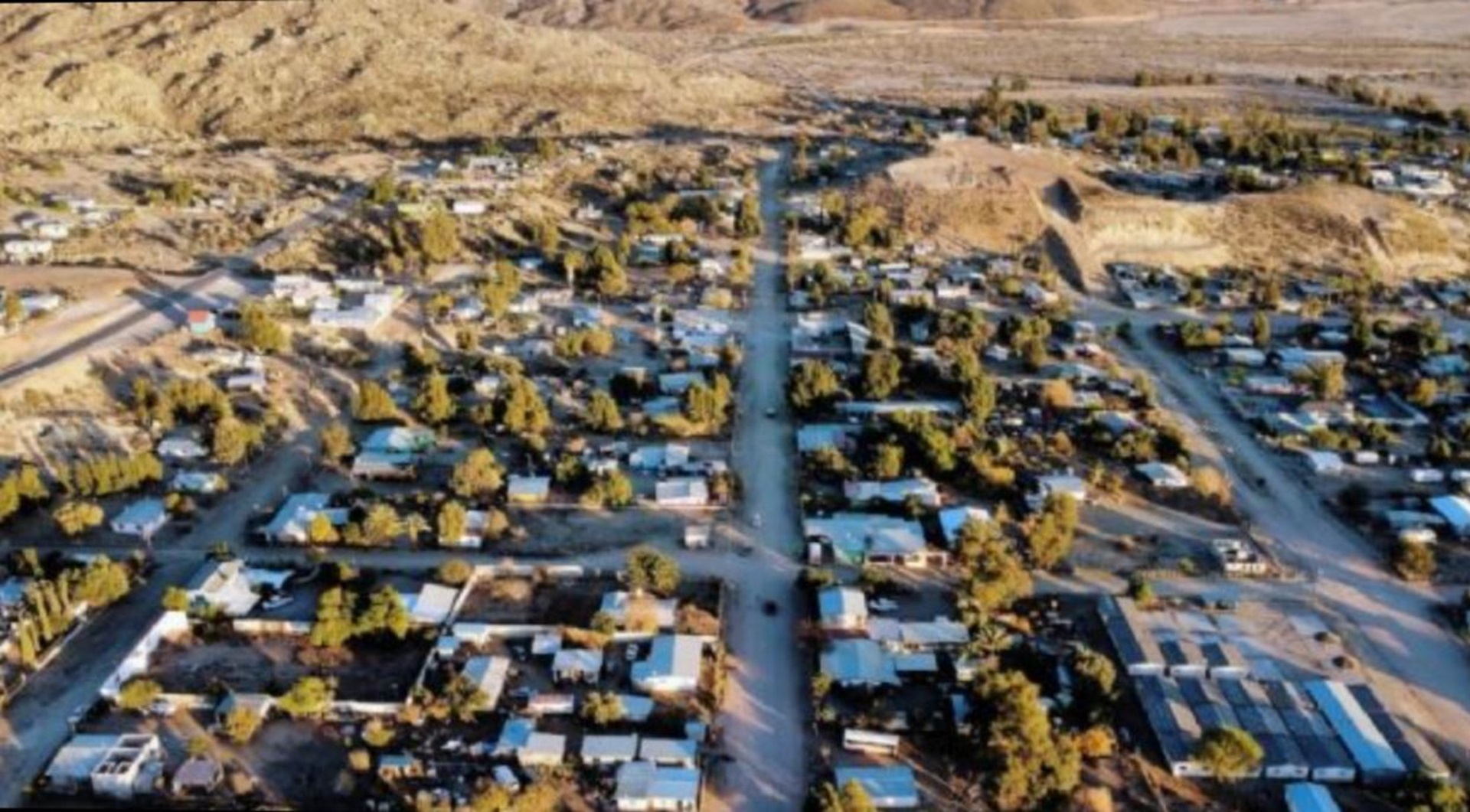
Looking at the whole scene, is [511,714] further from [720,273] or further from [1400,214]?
[1400,214]

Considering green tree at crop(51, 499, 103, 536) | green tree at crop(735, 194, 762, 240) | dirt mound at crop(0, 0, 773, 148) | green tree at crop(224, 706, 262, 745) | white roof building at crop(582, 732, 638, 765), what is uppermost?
dirt mound at crop(0, 0, 773, 148)

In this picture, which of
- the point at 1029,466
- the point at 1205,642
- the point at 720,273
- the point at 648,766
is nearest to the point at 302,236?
the point at 720,273

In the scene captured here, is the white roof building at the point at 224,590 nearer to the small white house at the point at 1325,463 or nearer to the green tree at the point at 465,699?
the green tree at the point at 465,699

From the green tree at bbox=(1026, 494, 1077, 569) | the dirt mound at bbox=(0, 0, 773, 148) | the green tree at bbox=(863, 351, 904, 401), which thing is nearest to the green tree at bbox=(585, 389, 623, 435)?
the green tree at bbox=(863, 351, 904, 401)

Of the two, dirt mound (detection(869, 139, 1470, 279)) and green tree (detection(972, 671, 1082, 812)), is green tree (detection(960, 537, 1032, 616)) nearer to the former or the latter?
green tree (detection(972, 671, 1082, 812))

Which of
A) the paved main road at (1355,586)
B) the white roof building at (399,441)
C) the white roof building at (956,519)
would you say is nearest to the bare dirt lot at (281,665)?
the white roof building at (399,441)

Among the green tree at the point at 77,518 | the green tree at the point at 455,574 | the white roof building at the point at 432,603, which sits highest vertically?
the green tree at the point at 77,518
